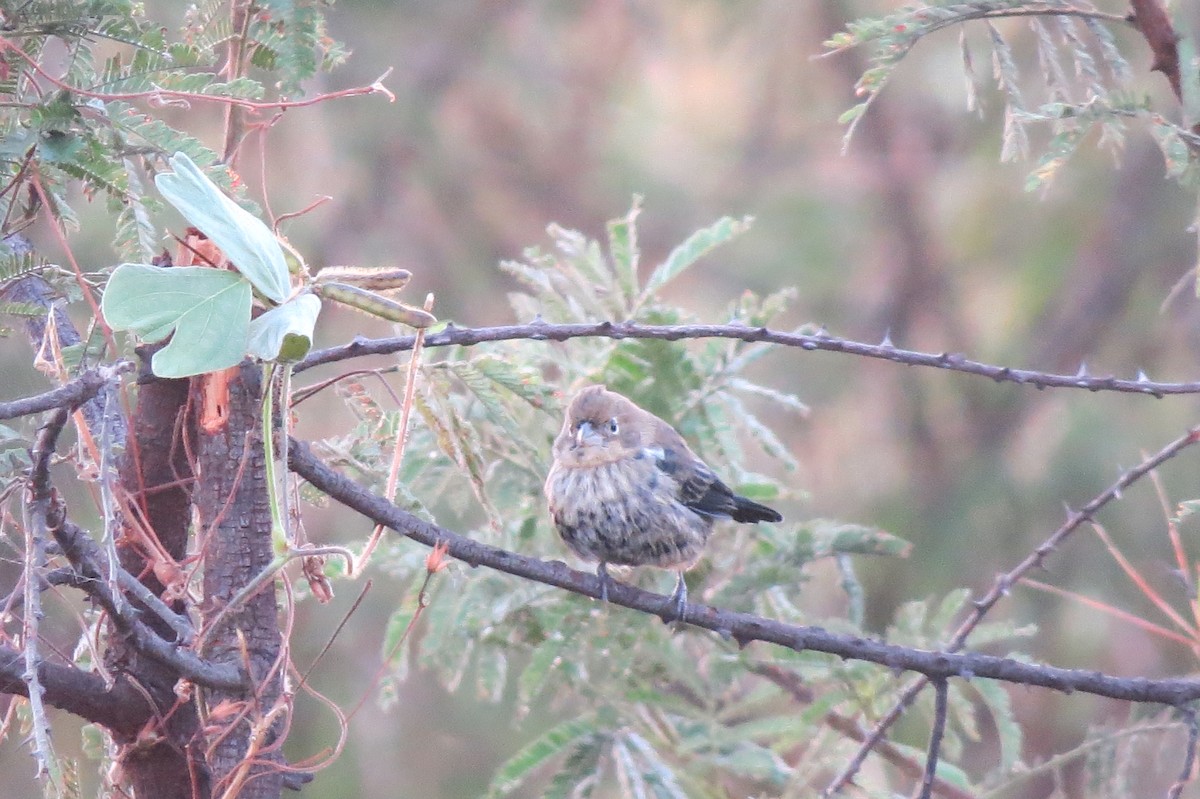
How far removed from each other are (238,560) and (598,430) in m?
1.60

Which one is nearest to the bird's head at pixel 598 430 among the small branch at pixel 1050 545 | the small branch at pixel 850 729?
the small branch at pixel 850 729

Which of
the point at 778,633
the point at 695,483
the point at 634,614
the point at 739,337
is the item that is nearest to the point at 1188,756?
the point at 778,633

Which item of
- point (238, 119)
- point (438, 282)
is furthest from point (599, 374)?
point (438, 282)

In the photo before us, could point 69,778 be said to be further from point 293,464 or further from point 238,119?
point 238,119

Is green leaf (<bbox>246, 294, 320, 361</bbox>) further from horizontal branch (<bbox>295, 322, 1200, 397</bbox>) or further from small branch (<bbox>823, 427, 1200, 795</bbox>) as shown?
small branch (<bbox>823, 427, 1200, 795</bbox>)

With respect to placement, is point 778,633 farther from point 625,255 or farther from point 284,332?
point 625,255

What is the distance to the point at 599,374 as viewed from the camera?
2.93 m

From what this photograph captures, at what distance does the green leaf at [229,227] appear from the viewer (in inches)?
50.9

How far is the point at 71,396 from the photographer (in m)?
1.23

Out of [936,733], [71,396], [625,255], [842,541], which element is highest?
→ [71,396]

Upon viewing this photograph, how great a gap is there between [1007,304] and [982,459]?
0.96m

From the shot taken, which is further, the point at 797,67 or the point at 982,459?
the point at 797,67

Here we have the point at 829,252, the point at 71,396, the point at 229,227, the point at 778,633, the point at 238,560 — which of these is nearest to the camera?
the point at 71,396

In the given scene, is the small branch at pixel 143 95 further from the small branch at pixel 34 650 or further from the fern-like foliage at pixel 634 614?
the fern-like foliage at pixel 634 614
